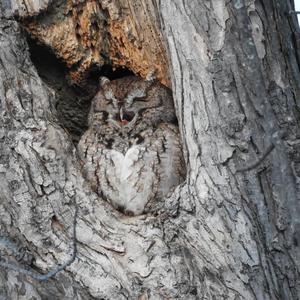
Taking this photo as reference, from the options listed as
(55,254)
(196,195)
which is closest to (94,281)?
(55,254)

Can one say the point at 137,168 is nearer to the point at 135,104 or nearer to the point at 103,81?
the point at 135,104

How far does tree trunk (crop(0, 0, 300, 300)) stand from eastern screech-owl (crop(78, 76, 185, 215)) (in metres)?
0.33

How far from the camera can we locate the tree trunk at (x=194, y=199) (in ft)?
7.40

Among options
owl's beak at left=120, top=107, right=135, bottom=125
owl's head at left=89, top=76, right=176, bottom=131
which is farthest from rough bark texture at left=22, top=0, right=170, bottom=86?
owl's beak at left=120, top=107, right=135, bottom=125

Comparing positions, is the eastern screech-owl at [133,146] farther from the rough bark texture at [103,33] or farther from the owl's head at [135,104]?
the rough bark texture at [103,33]

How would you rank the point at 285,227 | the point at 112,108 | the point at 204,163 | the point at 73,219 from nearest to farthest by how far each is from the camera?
the point at 285,227 < the point at 204,163 < the point at 73,219 < the point at 112,108

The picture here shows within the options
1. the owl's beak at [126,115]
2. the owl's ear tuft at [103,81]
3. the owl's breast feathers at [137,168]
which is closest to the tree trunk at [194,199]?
the owl's breast feathers at [137,168]

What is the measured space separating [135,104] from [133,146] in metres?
0.27

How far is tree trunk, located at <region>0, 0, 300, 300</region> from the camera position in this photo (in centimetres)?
226

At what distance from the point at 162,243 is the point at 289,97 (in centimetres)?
74

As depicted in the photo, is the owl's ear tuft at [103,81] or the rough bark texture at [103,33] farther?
the owl's ear tuft at [103,81]

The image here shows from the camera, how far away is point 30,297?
2500 millimetres

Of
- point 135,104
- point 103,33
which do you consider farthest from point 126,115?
point 103,33

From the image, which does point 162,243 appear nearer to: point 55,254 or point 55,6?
point 55,254
